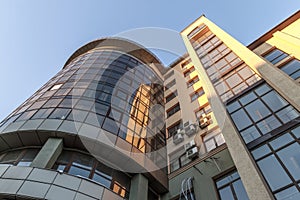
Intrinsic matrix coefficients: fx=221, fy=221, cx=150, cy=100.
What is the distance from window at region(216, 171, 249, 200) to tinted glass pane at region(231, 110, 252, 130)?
2189mm

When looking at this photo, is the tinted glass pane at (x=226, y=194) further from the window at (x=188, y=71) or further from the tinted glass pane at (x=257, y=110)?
the window at (x=188, y=71)

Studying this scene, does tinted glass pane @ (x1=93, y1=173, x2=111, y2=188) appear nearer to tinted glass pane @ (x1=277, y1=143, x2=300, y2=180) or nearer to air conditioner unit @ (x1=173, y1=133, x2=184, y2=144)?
air conditioner unit @ (x1=173, y1=133, x2=184, y2=144)

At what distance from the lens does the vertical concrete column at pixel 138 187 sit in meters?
10.5

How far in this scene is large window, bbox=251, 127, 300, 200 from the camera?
7047 millimetres

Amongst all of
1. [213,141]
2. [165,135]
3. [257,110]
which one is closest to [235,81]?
[257,110]

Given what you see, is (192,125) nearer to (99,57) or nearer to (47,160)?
(47,160)

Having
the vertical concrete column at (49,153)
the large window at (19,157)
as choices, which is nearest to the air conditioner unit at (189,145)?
the vertical concrete column at (49,153)

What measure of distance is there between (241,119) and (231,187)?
3.21 m

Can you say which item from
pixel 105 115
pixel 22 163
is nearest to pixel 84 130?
pixel 105 115

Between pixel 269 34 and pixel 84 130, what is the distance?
55.5 feet

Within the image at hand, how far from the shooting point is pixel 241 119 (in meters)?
10.8

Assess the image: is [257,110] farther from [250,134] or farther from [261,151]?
[261,151]

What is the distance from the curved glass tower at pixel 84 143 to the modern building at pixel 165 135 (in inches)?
2.0

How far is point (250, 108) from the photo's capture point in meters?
11.0
